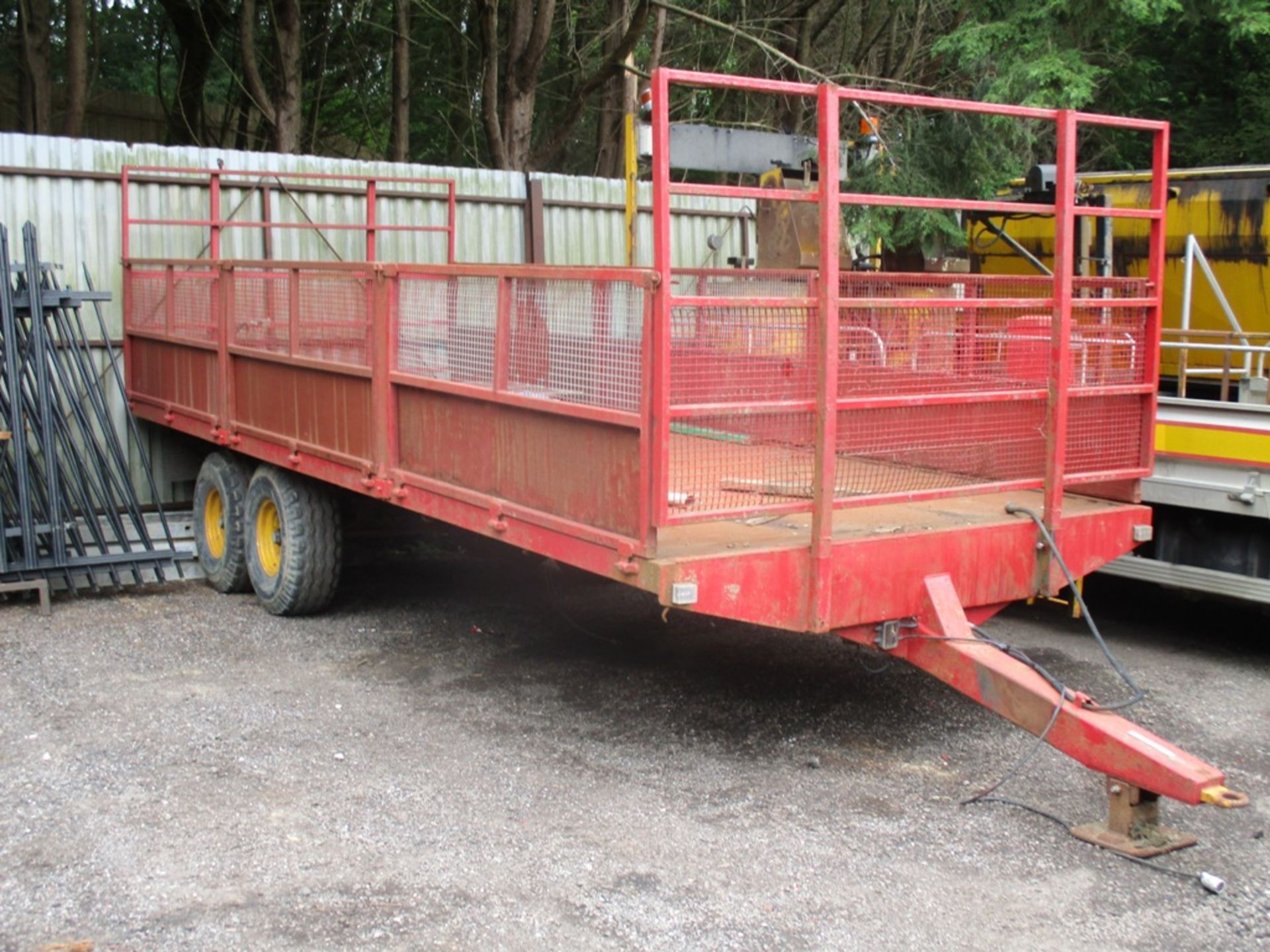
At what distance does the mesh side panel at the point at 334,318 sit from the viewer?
6.48m

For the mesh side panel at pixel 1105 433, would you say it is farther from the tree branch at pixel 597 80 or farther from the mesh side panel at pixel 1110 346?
the tree branch at pixel 597 80

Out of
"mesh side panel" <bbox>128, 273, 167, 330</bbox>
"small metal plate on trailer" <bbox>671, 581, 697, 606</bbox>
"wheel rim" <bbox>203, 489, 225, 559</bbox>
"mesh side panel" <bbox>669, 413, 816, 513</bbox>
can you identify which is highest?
"mesh side panel" <bbox>128, 273, 167, 330</bbox>

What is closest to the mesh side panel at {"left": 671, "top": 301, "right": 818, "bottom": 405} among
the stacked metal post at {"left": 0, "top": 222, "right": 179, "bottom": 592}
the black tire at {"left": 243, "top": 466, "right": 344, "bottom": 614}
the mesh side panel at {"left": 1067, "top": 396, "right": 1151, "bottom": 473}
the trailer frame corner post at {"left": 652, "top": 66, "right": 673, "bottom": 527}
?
the trailer frame corner post at {"left": 652, "top": 66, "right": 673, "bottom": 527}

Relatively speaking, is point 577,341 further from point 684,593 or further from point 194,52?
point 194,52

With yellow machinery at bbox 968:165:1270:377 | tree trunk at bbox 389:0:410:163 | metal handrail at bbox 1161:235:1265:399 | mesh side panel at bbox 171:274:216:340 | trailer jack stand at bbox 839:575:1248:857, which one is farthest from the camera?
tree trunk at bbox 389:0:410:163

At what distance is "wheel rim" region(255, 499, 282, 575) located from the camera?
795cm

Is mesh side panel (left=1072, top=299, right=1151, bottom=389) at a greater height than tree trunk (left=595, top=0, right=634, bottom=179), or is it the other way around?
tree trunk (left=595, top=0, right=634, bottom=179)

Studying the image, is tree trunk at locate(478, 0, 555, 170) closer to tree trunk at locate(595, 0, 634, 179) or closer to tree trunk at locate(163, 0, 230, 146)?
tree trunk at locate(595, 0, 634, 179)

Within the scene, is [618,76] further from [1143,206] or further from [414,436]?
[414,436]

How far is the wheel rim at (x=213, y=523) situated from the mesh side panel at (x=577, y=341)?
157 inches

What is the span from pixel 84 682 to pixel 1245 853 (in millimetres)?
5062

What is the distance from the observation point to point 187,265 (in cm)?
822

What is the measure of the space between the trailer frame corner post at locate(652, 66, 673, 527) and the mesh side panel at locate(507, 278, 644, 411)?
144mm

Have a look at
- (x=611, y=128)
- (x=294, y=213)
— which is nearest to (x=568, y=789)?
(x=294, y=213)
